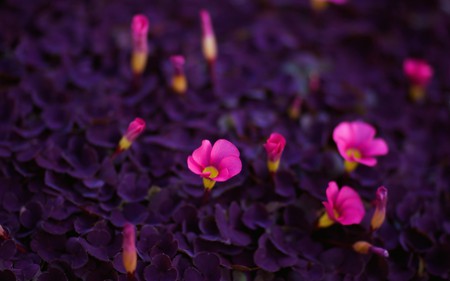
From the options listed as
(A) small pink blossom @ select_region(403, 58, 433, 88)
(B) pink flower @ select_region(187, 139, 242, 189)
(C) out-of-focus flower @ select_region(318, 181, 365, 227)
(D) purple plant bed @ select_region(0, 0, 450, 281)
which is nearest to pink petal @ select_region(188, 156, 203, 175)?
(B) pink flower @ select_region(187, 139, 242, 189)

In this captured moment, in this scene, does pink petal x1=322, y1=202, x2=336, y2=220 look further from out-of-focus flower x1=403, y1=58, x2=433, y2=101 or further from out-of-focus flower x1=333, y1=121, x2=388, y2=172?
out-of-focus flower x1=403, y1=58, x2=433, y2=101

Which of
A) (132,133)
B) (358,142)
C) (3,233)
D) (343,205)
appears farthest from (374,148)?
(3,233)

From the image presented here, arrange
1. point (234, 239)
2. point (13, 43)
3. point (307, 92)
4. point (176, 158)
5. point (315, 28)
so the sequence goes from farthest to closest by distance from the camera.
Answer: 1. point (315, 28)
2. point (307, 92)
3. point (13, 43)
4. point (176, 158)
5. point (234, 239)

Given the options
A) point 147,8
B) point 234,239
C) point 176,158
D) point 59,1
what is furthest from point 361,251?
point 59,1

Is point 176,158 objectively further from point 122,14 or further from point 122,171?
point 122,14

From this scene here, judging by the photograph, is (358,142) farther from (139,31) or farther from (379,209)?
(139,31)

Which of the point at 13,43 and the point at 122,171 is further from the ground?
the point at 13,43
